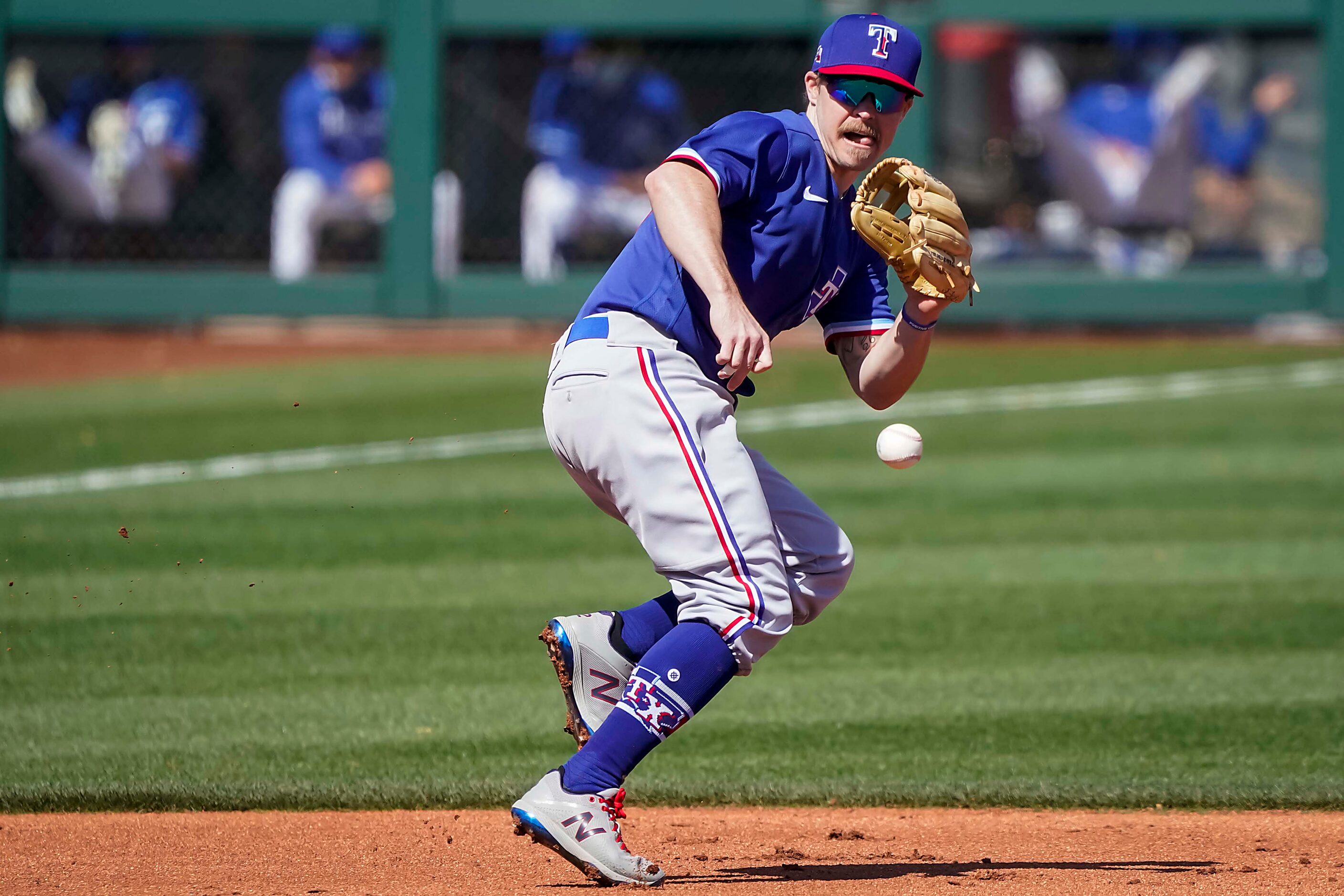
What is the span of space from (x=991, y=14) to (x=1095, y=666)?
31.1 ft

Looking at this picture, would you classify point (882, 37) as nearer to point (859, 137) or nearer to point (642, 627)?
point (859, 137)

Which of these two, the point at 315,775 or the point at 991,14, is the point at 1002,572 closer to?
the point at 315,775

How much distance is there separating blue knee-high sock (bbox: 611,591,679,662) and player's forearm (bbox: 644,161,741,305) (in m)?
0.79

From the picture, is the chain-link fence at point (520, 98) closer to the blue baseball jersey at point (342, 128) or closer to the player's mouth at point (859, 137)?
the blue baseball jersey at point (342, 128)

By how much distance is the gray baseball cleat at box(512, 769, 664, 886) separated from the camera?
128 inches

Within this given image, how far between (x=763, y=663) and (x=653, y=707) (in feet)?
8.67

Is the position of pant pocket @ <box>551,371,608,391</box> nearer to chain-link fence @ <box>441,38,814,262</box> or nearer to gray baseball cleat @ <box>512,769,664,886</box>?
gray baseball cleat @ <box>512,769,664,886</box>

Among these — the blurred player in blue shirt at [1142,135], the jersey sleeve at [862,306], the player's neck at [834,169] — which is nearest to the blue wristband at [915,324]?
the jersey sleeve at [862,306]

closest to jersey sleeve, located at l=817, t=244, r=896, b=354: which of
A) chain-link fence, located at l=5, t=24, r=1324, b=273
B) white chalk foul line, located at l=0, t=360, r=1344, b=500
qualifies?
white chalk foul line, located at l=0, t=360, r=1344, b=500

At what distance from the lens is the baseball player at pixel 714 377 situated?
10.8ft

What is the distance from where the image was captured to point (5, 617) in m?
6.18

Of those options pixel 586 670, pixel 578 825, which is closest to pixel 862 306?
pixel 586 670

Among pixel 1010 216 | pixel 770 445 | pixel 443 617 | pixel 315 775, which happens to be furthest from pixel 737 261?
pixel 1010 216

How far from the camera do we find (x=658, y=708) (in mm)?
3305
